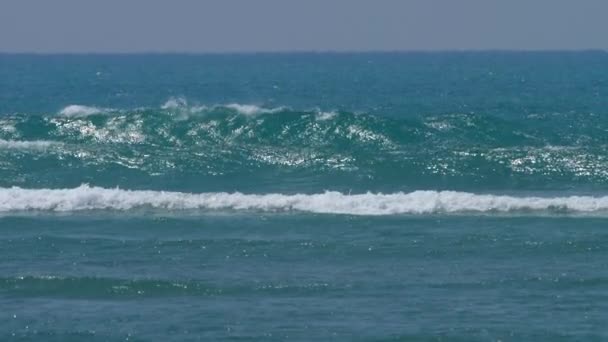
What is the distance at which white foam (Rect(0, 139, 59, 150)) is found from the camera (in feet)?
132

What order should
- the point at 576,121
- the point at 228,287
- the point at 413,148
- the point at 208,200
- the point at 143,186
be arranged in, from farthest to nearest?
the point at 576,121 → the point at 413,148 → the point at 143,186 → the point at 208,200 → the point at 228,287

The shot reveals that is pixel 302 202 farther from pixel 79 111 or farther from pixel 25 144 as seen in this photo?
pixel 79 111

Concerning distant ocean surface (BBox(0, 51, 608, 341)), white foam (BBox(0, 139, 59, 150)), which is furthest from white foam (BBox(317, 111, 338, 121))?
white foam (BBox(0, 139, 59, 150))

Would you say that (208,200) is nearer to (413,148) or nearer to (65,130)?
(413,148)

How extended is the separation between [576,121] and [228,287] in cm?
2822

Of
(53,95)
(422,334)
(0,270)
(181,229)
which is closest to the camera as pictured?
(422,334)

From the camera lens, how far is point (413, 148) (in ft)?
132

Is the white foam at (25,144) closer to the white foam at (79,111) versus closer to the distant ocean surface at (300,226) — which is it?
the distant ocean surface at (300,226)

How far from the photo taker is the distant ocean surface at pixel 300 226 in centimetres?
1984

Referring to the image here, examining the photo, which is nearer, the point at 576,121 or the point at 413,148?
the point at 413,148

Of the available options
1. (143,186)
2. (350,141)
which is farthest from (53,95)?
(143,186)

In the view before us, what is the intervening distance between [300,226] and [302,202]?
8.95 feet

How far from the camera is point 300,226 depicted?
90.4ft

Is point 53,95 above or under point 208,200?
above
